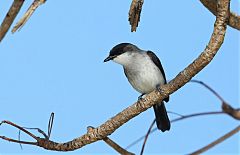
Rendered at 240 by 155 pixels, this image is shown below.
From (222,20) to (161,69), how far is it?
177 inches

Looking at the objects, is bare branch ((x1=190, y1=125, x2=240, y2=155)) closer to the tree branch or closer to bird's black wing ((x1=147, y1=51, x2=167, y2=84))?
the tree branch

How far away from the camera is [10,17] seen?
1026 millimetres

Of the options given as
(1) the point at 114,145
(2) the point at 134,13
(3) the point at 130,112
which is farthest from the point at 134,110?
(2) the point at 134,13

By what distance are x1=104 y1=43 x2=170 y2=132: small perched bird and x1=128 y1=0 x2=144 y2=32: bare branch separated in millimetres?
3354

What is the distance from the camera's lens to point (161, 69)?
258 inches

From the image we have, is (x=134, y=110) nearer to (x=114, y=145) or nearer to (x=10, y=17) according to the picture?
(x=114, y=145)

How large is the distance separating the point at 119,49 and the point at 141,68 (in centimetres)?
53

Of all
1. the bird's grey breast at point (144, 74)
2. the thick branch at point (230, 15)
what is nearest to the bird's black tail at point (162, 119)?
the bird's grey breast at point (144, 74)

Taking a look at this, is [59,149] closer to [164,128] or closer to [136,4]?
[136,4]

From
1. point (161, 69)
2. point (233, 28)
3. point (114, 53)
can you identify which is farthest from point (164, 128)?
point (233, 28)

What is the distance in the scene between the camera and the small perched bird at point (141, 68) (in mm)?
6348

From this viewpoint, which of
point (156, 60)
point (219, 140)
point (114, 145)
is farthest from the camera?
point (156, 60)

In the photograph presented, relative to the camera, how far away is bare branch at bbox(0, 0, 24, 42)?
0.94 m

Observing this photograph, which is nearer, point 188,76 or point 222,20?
point 222,20
